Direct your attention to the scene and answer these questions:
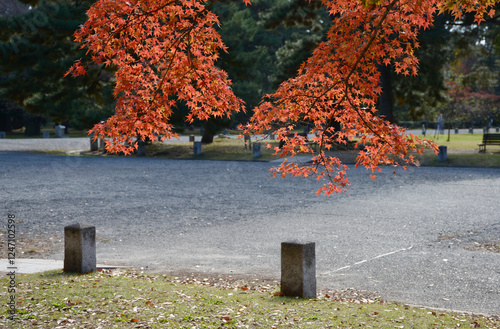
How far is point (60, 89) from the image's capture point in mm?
33594

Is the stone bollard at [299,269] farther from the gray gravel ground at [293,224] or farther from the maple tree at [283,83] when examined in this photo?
the maple tree at [283,83]

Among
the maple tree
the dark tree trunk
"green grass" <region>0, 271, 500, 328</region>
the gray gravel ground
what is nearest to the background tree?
the gray gravel ground

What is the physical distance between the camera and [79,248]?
24.9ft

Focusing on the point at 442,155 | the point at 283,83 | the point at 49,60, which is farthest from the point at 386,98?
the point at 283,83

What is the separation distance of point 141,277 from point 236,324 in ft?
8.32

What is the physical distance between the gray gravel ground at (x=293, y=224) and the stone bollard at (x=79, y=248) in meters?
1.05

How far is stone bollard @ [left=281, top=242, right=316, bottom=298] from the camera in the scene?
6501 millimetres

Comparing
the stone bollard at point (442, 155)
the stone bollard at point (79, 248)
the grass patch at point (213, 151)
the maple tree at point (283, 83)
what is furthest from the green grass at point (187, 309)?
the grass patch at point (213, 151)

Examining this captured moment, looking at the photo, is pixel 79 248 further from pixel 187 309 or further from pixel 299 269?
pixel 299 269

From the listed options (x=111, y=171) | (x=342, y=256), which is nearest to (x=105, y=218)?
(x=342, y=256)

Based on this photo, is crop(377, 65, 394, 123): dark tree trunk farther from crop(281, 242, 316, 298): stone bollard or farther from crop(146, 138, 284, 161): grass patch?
crop(281, 242, 316, 298): stone bollard

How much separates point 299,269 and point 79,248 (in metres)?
3.07

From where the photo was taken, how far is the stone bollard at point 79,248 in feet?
24.8

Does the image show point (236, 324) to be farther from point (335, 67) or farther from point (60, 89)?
point (60, 89)
